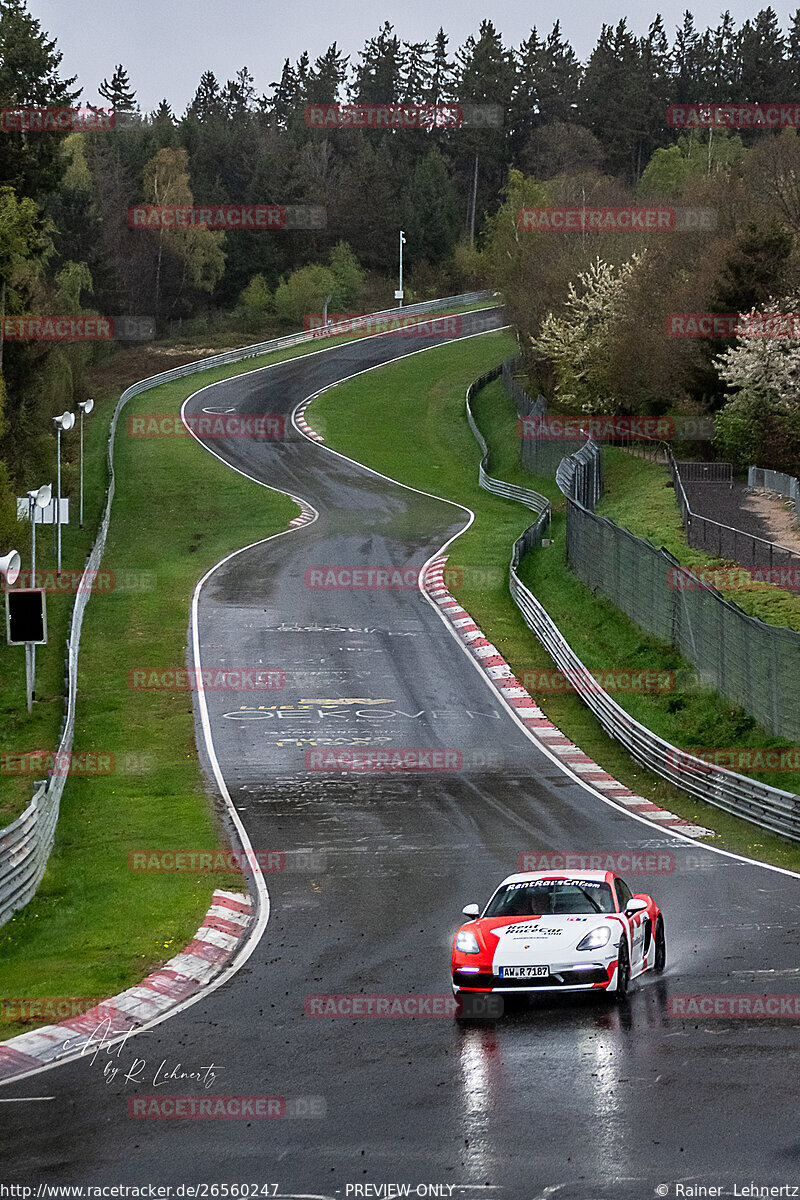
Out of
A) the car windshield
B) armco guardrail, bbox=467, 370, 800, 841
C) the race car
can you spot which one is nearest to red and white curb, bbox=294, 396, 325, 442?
armco guardrail, bbox=467, 370, 800, 841

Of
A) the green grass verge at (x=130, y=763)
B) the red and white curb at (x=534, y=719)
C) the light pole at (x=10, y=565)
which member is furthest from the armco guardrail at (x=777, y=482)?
the light pole at (x=10, y=565)

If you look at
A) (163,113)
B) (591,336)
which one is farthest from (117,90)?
(591,336)

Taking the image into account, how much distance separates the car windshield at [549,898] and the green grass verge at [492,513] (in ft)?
23.1

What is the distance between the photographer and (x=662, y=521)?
4294cm

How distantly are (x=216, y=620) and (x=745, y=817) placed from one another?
20.6 meters

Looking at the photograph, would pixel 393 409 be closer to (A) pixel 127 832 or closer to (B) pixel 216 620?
(B) pixel 216 620

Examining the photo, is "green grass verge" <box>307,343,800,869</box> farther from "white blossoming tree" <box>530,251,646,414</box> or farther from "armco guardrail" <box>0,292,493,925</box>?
"armco guardrail" <box>0,292,493,925</box>

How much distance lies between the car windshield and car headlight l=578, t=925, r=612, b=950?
677 millimetres

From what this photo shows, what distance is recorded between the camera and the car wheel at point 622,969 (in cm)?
1301

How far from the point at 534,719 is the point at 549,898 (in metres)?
16.9

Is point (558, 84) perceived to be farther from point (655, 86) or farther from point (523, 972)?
point (523, 972)

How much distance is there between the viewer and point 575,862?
65.9ft

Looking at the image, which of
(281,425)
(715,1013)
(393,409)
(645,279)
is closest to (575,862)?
(715,1013)

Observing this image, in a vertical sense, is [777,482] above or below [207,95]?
below
